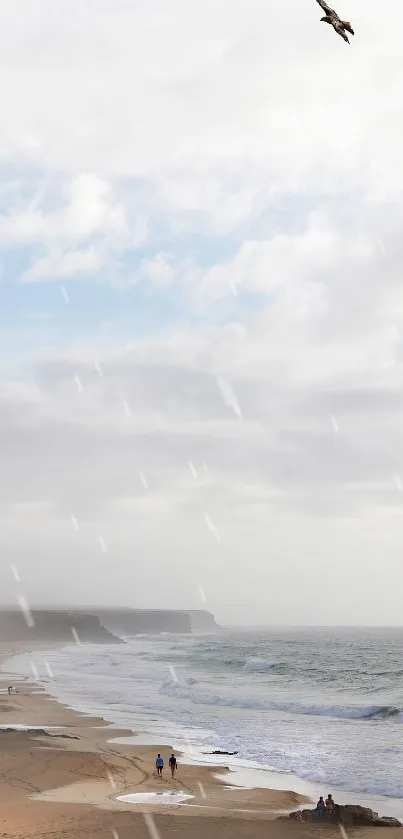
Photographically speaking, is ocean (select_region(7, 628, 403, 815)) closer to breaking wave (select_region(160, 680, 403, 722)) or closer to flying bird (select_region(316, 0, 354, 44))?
breaking wave (select_region(160, 680, 403, 722))

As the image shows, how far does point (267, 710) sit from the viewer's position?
43688 mm

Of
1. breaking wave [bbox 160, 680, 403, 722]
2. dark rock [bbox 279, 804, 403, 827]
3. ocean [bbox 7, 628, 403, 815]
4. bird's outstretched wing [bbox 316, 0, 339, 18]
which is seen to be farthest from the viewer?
breaking wave [bbox 160, 680, 403, 722]

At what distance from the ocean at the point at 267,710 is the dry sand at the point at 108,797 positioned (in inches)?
108

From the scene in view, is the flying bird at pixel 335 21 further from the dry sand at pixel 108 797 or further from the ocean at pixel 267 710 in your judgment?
the ocean at pixel 267 710

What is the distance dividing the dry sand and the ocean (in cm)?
275

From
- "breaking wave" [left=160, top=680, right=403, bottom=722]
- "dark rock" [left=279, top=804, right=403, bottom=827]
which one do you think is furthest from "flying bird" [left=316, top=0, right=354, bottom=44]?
"breaking wave" [left=160, top=680, right=403, bottom=722]

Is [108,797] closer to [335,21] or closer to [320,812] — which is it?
[320,812]

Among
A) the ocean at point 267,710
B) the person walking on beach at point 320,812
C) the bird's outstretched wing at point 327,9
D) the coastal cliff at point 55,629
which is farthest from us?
the coastal cliff at point 55,629

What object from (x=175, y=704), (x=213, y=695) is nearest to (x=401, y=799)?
(x=175, y=704)

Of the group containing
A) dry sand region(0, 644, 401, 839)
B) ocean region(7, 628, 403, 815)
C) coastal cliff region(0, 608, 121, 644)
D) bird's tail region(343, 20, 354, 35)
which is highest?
coastal cliff region(0, 608, 121, 644)

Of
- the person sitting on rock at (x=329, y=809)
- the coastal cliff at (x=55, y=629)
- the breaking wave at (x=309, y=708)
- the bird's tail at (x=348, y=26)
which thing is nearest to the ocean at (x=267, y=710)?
the breaking wave at (x=309, y=708)

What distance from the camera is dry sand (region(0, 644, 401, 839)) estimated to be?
756 inches

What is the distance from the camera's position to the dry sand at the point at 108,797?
19.2 meters

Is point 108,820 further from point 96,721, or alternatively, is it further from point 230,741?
point 96,721
